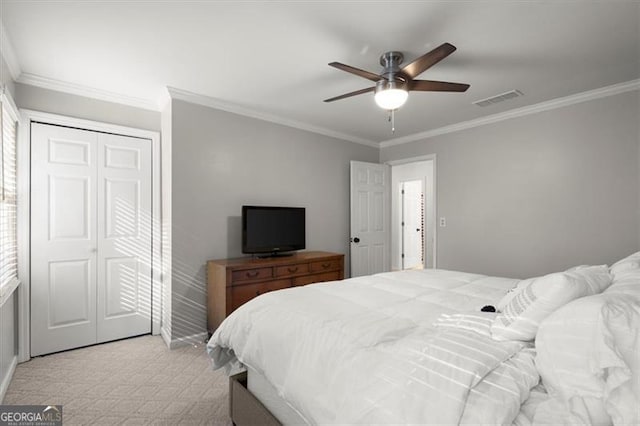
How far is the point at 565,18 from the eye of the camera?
2.01m

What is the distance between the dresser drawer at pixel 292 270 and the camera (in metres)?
3.35

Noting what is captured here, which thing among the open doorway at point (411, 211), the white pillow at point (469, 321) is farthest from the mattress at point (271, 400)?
the open doorway at point (411, 211)

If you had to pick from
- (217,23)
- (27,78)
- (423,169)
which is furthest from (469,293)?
(27,78)

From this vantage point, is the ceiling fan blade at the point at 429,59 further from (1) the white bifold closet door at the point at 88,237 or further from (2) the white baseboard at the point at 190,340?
(2) the white baseboard at the point at 190,340

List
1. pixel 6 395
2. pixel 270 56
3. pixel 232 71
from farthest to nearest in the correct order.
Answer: pixel 232 71 → pixel 270 56 → pixel 6 395

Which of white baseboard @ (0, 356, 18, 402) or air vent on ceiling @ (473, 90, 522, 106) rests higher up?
air vent on ceiling @ (473, 90, 522, 106)

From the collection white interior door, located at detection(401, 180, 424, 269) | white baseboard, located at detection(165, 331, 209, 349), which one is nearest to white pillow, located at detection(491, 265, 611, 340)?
white baseboard, located at detection(165, 331, 209, 349)

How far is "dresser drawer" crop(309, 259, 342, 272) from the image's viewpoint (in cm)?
363

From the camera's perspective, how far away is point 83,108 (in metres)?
3.10

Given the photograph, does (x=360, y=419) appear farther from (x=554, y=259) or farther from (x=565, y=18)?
(x=554, y=259)

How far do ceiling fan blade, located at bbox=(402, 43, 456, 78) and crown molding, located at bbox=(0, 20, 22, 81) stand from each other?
2.65m

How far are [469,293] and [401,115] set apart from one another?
2.50 metres

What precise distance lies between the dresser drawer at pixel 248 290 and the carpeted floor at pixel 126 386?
559 mm

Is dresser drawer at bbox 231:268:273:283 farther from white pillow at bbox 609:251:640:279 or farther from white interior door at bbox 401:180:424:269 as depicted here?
white interior door at bbox 401:180:424:269
